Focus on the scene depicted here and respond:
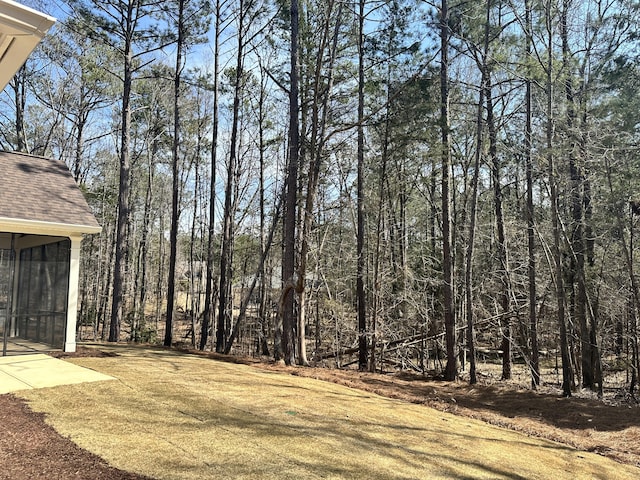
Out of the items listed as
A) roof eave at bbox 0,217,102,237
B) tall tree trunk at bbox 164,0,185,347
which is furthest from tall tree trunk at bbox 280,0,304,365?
tall tree trunk at bbox 164,0,185,347

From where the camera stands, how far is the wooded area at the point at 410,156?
9.77 meters

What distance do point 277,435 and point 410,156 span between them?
9.31 m

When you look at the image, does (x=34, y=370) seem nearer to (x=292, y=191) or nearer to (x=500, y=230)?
(x=292, y=191)

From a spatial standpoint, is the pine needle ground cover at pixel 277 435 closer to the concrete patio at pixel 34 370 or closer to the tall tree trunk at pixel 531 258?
the concrete patio at pixel 34 370

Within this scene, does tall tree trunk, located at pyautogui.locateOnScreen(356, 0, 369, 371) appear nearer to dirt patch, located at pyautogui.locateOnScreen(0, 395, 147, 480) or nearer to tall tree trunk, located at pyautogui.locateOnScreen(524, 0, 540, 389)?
tall tree trunk, located at pyautogui.locateOnScreen(524, 0, 540, 389)

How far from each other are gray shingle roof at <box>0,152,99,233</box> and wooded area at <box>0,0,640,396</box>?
85.9 inches

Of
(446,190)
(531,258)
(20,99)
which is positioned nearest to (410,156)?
(446,190)

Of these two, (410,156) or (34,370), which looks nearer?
(34,370)

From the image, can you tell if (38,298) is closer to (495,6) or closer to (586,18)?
(495,6)

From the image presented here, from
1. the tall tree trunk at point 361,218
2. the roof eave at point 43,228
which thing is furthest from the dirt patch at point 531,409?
the roof eave at point 43,228

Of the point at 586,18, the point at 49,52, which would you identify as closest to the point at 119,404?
the point at 586,18

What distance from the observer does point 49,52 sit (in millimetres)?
15516

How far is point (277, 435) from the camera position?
4.35 metres

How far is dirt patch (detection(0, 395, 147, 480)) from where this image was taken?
321 centimetres
